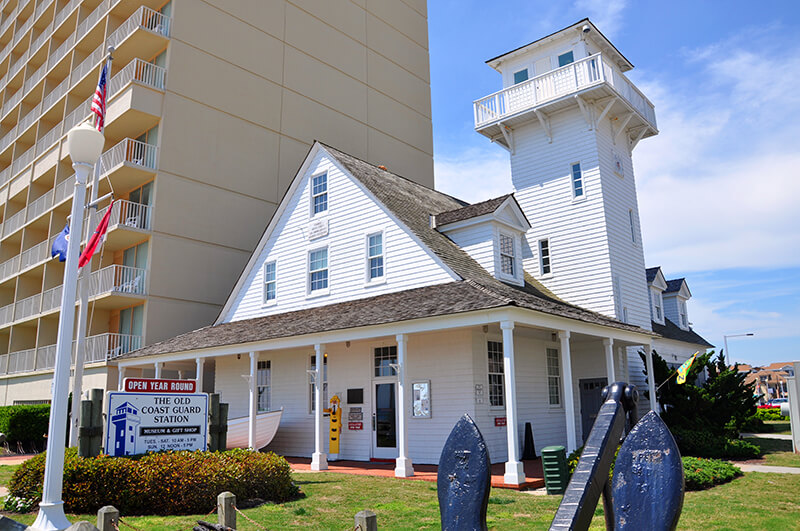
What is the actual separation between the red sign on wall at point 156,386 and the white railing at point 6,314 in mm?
27707

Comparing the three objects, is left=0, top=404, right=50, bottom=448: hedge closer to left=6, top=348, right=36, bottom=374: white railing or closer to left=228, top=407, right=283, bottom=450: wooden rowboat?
left=6, top=348, right=36, bottom=374: white railing

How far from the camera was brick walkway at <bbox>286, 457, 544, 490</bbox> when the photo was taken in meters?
13.0

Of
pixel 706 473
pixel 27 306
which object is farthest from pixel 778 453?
pixel 27 306

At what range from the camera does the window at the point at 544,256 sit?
74.8 ft

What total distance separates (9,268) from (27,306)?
4.72 meters

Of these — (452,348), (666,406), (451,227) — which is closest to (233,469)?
(452,348)

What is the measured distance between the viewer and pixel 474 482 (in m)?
3.50

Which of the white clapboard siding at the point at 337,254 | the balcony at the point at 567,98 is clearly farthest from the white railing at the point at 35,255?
the balcony at the point at 567,98

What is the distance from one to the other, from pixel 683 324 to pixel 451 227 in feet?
57.8

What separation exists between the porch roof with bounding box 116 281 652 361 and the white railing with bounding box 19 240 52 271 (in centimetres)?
1383

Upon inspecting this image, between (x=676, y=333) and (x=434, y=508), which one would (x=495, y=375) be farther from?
(x=676, y=333)

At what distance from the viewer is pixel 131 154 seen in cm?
2562

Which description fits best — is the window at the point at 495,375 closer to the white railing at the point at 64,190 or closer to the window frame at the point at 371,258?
the window frame at the point at 371,258

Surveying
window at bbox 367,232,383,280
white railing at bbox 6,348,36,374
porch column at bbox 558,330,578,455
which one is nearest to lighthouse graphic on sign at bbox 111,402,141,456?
window at bbox 367,232,383,280
